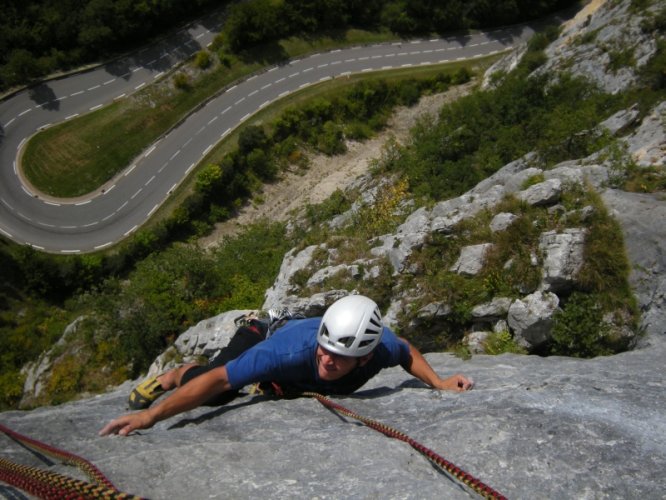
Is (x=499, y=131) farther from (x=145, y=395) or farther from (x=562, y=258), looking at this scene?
(x=145, y=395)

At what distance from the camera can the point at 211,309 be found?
21.3 metres

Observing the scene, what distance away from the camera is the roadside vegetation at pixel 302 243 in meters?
12.7

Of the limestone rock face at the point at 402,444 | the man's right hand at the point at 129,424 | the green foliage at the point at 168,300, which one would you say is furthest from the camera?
the green foliage at the point at 168,300

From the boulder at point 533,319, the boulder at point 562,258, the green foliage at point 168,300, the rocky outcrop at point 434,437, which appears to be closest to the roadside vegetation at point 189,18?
the green foliage at point 168,300

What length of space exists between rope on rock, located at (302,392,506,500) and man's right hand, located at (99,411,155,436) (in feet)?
7.28

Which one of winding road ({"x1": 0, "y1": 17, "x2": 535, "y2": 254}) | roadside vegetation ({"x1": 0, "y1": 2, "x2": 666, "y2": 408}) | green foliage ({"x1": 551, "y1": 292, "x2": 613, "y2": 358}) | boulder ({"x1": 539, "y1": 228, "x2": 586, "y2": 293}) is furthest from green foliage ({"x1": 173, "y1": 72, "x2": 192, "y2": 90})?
green foliage ({"x1": 551, "y1": 292, "x2": 613, "y2": 358})

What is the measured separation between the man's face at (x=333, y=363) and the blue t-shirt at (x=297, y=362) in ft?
0.38

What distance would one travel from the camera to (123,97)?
3875 cm

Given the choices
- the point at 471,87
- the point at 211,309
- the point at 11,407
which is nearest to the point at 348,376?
the point at 211,309

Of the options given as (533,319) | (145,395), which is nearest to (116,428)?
(145,395)

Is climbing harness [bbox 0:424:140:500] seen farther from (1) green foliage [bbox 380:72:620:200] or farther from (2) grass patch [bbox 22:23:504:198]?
(2) grass patch [bbox 22:23:504:198]

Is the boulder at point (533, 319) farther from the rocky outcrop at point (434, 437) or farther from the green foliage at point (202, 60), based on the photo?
the green foliage at point (202, 60)

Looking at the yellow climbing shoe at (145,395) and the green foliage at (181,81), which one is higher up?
the green foliage at (181,81)

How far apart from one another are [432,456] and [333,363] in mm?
1705
